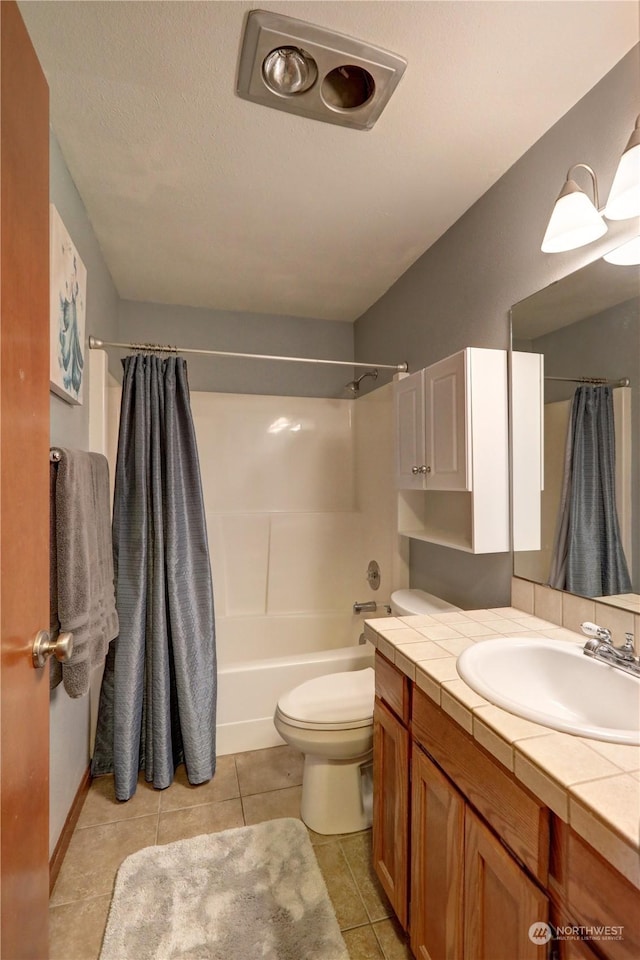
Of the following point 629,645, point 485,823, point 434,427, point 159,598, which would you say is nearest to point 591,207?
point 434,427

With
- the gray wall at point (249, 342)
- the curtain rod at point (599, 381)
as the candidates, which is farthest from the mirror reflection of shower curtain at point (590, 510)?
the gray wall at point (249, 342)

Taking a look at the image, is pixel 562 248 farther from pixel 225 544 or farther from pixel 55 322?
pixel 225 544

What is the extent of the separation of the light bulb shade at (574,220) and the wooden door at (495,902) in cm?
138

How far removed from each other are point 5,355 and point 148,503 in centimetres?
127

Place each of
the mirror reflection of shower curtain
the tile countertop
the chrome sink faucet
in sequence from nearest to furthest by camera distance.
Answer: the tile countertop, the chrome sink faucet, the mirror reflection of shower curtain

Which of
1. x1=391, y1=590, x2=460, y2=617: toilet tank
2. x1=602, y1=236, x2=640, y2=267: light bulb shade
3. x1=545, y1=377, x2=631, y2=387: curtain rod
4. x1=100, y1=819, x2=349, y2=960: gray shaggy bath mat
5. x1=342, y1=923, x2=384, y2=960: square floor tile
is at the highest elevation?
x1=602, y1=236, x2=640, y2=267: light bulb shade

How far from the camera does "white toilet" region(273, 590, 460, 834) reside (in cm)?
152

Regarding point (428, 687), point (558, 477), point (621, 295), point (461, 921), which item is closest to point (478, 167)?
point (621, 295)

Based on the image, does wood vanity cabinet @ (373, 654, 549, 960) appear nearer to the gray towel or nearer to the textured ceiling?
the gray towel

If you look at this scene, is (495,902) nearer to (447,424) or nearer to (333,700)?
(333,700)

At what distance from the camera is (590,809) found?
578 mm

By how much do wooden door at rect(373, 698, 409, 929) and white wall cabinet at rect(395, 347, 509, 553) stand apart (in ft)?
2.08

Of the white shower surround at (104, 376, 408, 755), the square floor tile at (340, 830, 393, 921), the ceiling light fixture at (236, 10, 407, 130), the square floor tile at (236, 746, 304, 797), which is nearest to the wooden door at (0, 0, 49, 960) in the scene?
the ceiling light fixture at (236, 10, 407, 130)

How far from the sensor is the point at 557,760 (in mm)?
672
